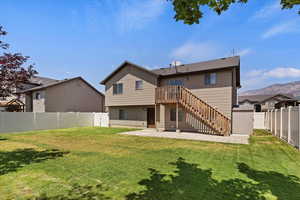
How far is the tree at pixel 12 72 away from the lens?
669 cm

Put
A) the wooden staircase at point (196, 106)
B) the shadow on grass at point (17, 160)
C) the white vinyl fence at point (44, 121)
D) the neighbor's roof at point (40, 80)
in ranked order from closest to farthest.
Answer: the shadow on grass at point (17, 160) → the wooden staircase at point (196, 106) → the white vinyl fence at point (44, 121) → the neighbor's roof at point (40, 80)

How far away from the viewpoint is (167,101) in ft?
42.8

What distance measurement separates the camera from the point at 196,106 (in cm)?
1210

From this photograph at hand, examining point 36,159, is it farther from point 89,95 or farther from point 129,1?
point 89,95

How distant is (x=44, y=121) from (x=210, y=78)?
15.6 meters

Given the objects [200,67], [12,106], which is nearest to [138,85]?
[200,67]

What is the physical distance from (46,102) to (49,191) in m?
19.2

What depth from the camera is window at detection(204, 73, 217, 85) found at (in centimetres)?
1268

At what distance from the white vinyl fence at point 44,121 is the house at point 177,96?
2388 millimetres

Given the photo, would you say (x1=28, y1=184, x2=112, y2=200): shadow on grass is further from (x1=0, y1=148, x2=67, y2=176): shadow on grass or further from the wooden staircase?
the wooden staircase

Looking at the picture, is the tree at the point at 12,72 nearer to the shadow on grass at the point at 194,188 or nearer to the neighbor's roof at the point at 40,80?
the shadow on grass at the point at 194,188

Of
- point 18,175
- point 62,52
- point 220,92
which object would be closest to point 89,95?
point 62,52

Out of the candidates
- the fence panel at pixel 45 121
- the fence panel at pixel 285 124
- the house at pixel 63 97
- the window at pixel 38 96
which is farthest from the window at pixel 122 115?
the fence panel at pixel 285 124

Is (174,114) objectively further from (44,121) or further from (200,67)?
(44,121)
